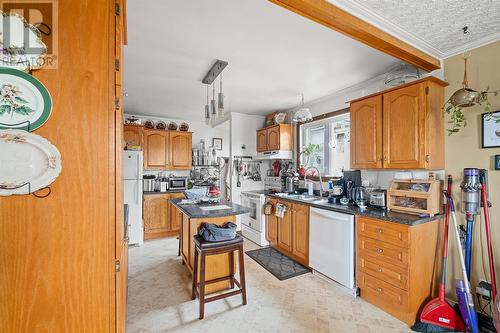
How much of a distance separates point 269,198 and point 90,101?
3.19m

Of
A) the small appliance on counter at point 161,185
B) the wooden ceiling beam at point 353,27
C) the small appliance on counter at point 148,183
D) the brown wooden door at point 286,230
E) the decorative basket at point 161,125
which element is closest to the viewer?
the wooden ceiling beam at point 353,27

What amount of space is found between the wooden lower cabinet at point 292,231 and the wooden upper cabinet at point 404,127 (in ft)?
3.49

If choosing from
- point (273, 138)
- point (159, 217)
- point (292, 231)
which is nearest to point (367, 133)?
point (292, 231)

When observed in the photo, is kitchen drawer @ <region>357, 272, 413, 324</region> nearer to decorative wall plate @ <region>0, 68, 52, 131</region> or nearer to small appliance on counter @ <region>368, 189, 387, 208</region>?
small appliance on counter @ <region>368, 189, 387, 208</region>

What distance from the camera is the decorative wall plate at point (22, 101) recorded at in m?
0.76

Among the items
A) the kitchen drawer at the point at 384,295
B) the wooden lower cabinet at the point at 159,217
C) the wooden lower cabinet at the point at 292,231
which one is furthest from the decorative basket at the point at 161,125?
the kitchen drawer at the point at 384,295

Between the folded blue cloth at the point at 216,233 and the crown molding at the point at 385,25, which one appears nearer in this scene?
the crown molding at the point at 385,25

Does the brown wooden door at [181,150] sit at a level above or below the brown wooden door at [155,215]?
above

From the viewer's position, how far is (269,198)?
381cm

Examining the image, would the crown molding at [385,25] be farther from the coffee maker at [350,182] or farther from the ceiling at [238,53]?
the coffee maker at [350,182]

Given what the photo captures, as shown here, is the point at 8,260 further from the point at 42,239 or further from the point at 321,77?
the point at 321,77

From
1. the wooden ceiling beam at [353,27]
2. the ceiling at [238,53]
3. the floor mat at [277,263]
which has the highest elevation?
the ceiling at [238,53]

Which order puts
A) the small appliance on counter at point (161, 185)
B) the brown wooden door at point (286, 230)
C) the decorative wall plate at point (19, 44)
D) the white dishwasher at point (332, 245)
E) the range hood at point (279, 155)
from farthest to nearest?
the small appliance on counter at point (161, 185)
the range hood at point (279, 155)
the brown wooden door at point (286, 230)
the white dishwasher at point (332, 245)
the decorative wall plate at point (19, 44)

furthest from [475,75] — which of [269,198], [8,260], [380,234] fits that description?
[8,260]
